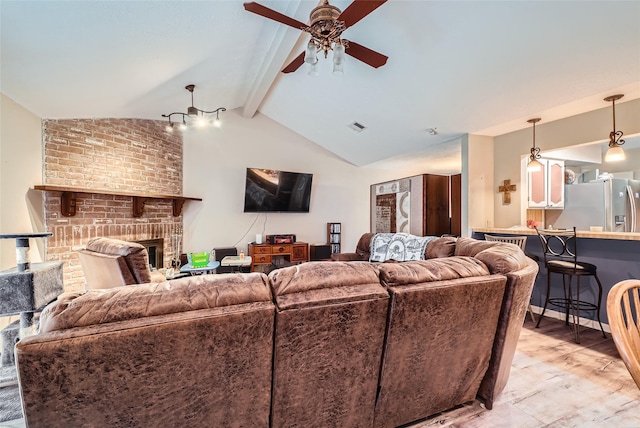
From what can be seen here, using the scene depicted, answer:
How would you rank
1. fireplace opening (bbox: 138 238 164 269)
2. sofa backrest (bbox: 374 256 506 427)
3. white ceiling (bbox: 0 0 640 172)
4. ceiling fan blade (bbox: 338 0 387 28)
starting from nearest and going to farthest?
sofa backrest (bbox: 374 256 506 427)
ceiling fan blade (bbox: 338 0 387 28)
white ceiling (bbox: 0 0 640 172)
fireplace opening (bbox: 138 238 164 269)

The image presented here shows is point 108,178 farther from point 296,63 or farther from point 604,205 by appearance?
point 604,205

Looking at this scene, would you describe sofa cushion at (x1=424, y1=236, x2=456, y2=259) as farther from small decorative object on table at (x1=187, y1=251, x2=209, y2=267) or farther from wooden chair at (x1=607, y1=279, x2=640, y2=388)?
small decorative object on table at (x1=187, y1=251, x2=209, y2=267)

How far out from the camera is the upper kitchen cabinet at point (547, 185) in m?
3.97

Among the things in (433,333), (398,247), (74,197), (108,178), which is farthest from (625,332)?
(108,178)

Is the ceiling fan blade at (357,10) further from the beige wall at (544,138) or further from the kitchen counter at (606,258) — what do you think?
the beige wall at (544,138)

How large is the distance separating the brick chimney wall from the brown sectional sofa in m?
2.81

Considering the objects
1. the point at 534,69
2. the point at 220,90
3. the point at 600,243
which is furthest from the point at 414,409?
the point at 220,90

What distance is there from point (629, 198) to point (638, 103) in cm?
188

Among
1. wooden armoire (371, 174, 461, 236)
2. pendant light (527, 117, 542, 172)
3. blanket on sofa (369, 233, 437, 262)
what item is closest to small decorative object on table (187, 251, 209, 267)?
blanket on sofa (369, 233, 437, 262)

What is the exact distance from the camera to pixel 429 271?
138 centimetres

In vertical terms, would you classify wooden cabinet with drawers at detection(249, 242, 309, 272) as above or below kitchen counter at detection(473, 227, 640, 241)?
below

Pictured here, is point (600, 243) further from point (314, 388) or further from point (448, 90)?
point (314, 388)

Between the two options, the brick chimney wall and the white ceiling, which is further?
the brick chimney wall

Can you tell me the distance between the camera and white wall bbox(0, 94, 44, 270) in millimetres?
2479
